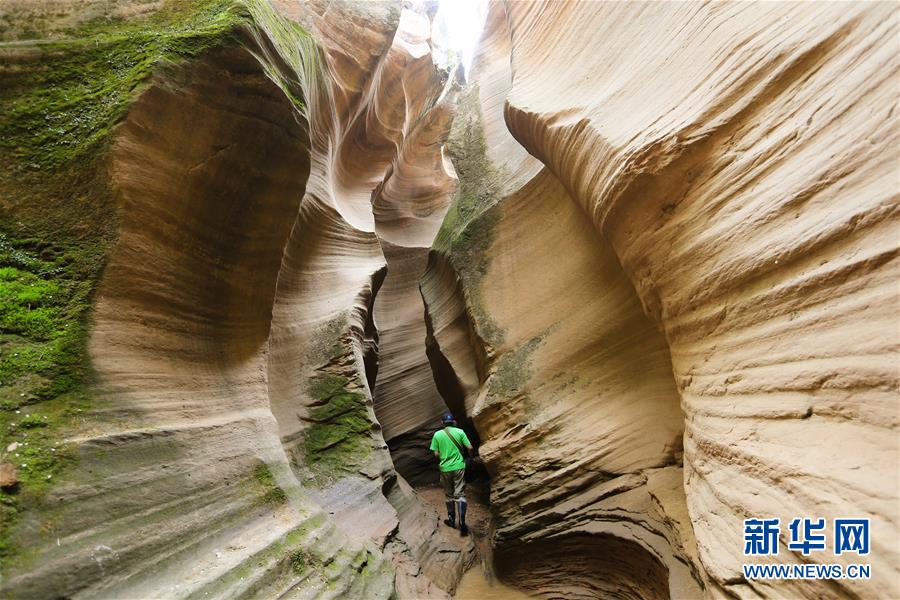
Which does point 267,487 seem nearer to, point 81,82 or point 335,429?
point 335,429

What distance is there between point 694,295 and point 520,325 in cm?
368

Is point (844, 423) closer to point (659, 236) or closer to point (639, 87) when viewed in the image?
point (659, 236)

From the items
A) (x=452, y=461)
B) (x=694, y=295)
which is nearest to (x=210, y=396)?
(x=694, y=295)

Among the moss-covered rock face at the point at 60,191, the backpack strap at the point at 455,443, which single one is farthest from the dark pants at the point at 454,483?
the moss-covered rock face at the point at 60,191

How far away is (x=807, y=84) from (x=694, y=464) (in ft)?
8.86

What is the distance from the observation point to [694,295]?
3.86m

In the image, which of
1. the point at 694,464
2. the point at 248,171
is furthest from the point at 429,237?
the point at 694,464

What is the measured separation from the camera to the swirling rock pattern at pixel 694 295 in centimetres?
237

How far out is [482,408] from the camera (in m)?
7.18

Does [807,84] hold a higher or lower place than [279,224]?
higher

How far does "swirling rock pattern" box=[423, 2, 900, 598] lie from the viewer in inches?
93.3

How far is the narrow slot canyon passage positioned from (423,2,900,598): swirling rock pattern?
0.07 feet

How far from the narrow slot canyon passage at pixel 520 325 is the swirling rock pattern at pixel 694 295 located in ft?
0.07

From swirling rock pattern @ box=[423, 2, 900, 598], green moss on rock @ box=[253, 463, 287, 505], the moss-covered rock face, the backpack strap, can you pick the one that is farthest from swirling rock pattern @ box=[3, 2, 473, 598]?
swirling rock pattern @ box=[423, 2, 900, 598]
